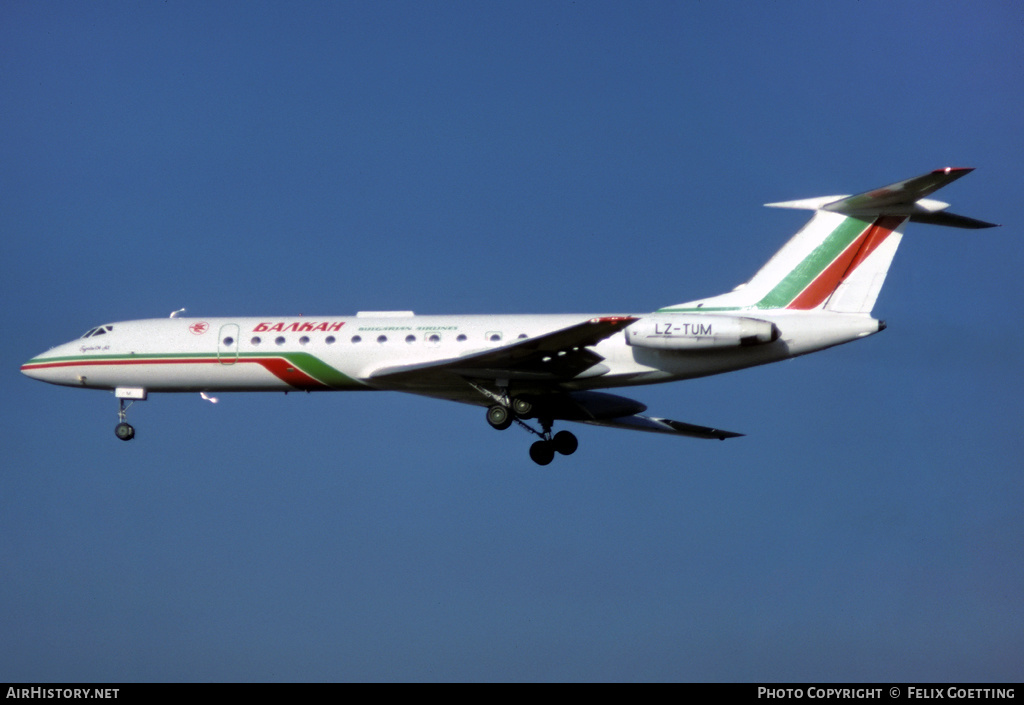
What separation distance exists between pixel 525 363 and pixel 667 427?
5.77 m

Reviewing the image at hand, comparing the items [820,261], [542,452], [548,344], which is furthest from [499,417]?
[820,261]

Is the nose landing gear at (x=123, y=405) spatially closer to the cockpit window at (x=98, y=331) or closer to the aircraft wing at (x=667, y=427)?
the cockpit window at (x=98, y=331)

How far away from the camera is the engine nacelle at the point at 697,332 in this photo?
2673cm

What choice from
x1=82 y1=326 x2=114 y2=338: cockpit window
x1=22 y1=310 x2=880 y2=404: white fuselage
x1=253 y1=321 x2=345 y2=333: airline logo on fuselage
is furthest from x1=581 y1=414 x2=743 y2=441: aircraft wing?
x1=82 y1=326 x2=114 y2=338: cockpit window

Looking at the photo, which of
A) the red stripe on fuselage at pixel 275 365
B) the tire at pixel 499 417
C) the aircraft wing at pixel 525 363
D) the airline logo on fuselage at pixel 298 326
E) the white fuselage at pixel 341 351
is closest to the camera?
the aircraft wing at pixel 525 363

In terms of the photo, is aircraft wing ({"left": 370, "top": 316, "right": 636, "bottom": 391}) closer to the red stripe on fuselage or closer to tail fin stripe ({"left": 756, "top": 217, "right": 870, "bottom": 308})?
the red stripe on fuselage

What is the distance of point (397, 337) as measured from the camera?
97.0 ft

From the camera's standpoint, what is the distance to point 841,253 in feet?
92.6

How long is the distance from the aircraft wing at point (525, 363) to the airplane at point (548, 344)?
0.04 metres

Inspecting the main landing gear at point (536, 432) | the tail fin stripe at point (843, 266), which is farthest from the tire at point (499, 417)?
the tail fin stripe at point (843, 266)

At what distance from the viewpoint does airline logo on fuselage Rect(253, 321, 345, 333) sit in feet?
98.9
